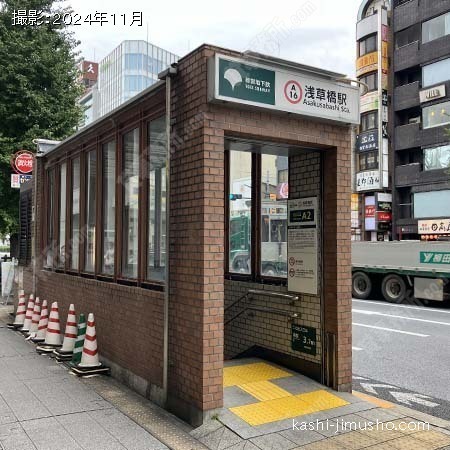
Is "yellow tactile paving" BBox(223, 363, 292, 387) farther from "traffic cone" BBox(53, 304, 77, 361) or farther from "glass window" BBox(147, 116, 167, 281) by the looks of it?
"traffic cone" BBox(53, 304, 77, 361)

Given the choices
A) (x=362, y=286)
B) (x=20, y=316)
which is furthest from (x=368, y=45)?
(x=20, y=316)

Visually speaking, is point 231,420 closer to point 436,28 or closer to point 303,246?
point 303,246

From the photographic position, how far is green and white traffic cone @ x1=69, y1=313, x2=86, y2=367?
7184mm

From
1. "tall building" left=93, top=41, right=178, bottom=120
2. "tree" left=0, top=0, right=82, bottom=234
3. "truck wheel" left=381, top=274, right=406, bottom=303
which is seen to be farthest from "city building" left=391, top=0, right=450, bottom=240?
"tall building" left=93, top=41, right=178, bottom=120

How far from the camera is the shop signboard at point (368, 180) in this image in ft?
110

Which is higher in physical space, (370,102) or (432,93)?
(370,102)

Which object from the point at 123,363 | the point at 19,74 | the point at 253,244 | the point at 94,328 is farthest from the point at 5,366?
the point at 19,74

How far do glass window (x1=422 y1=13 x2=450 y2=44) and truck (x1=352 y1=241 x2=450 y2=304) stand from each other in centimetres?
1946

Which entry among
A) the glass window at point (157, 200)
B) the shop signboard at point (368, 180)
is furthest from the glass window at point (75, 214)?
the shop signboard at point (368, 180)

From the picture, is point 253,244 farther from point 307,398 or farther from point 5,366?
point 5,366

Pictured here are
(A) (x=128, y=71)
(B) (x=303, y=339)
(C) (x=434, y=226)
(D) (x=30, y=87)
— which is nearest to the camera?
(B) (x=303, y=339)

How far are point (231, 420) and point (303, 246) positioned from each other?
→ 2.21 metres

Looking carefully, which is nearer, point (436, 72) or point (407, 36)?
point (436, 72)

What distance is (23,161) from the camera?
11.9 m
